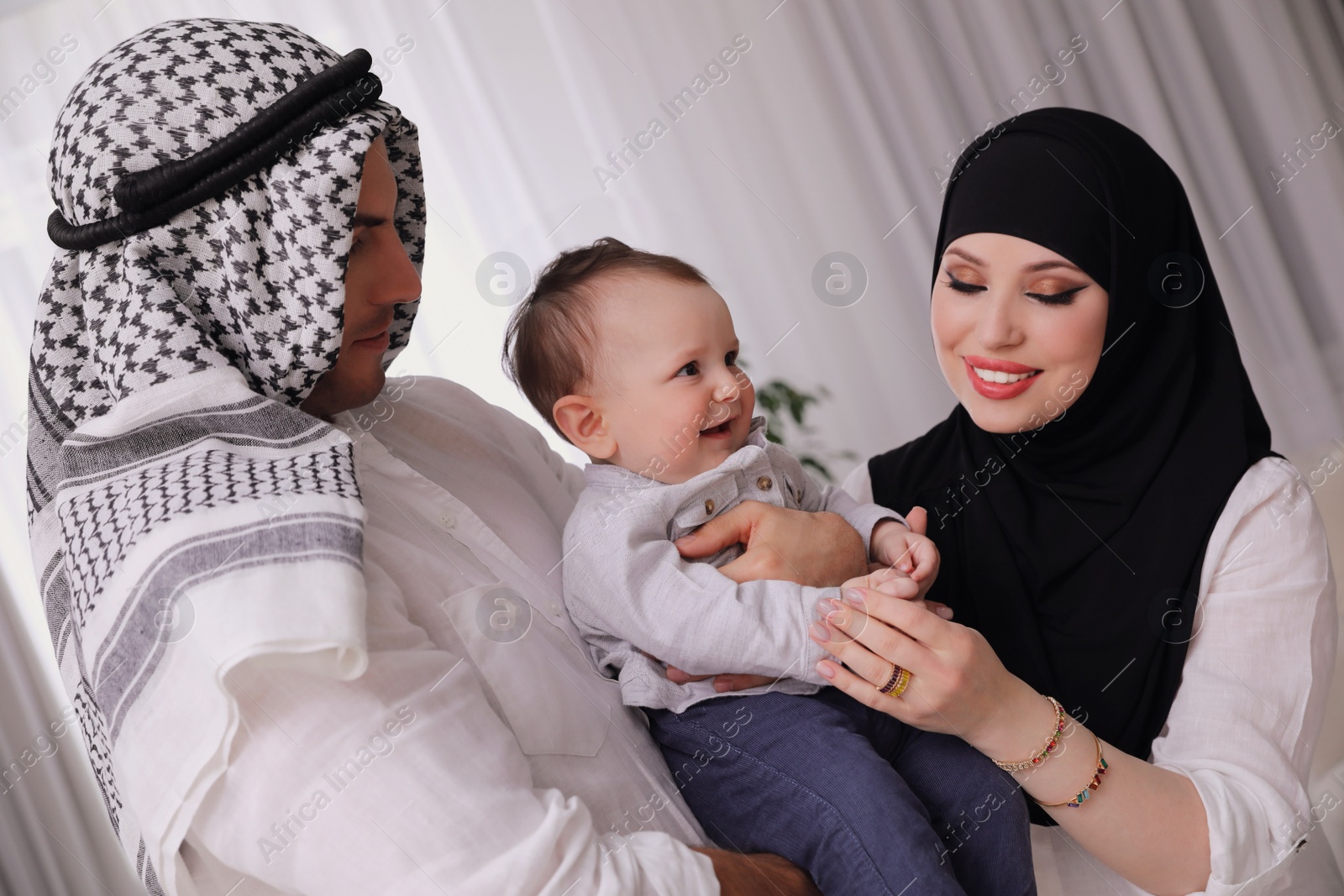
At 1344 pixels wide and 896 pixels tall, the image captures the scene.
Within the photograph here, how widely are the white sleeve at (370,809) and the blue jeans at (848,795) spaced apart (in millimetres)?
271

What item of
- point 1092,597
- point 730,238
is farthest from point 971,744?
point 730,238

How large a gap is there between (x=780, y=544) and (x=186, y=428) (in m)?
0.70

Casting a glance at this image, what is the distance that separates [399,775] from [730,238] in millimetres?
3258

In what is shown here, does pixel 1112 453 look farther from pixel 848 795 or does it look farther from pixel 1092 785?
pixel 848 795

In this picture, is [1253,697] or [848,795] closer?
[848,795]

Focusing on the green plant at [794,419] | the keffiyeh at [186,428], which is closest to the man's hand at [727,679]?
the keffiyeh at [186,428]

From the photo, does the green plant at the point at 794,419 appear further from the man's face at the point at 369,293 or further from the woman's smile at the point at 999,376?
the man's face at the point at 369,293

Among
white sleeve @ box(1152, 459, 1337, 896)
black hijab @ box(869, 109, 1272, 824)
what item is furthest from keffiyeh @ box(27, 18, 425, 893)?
white sleeve @ box(1152, 459, 1337, 896)

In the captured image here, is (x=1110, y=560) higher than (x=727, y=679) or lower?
lower

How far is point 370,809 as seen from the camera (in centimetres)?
93

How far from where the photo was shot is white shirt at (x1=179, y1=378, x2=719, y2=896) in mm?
921

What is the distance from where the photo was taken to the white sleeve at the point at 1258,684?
49.6 inches

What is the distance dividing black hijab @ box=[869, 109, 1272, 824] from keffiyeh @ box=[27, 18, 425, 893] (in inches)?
38.2

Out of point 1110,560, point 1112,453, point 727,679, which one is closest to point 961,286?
point 1112,453
